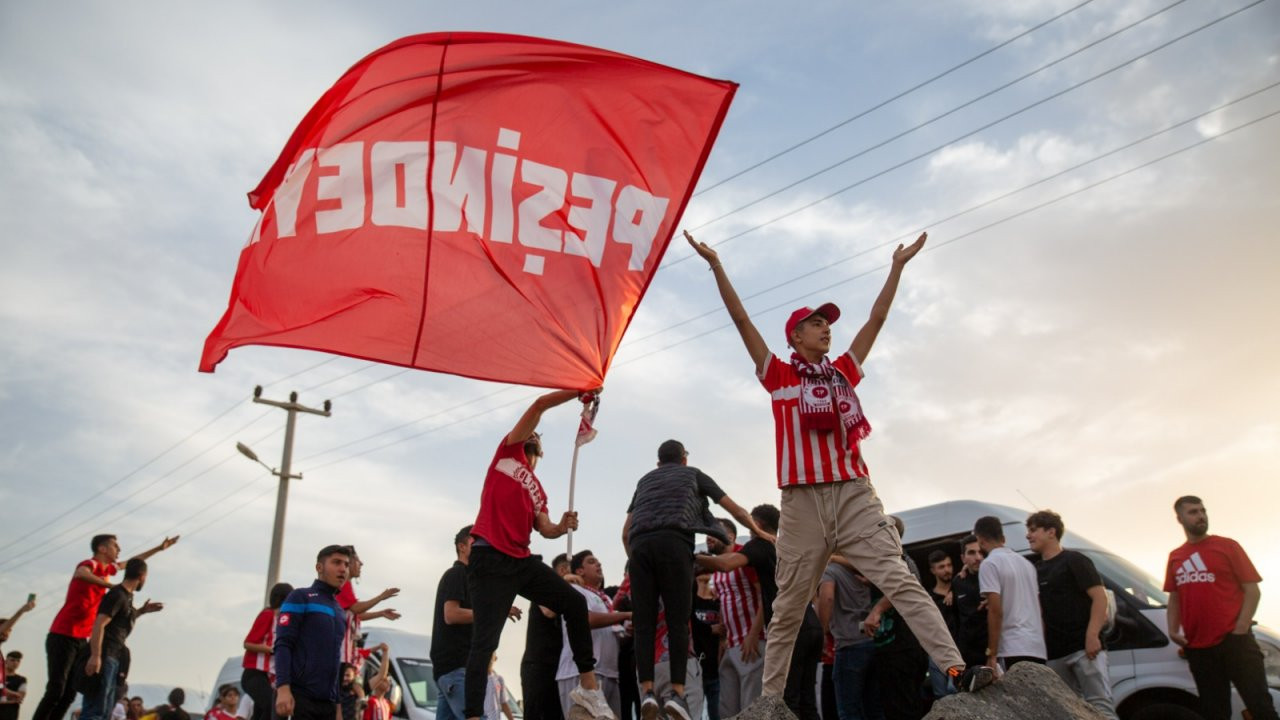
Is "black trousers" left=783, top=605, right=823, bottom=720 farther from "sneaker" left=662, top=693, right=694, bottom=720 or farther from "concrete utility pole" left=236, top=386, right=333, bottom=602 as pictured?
"concrete utility pole" left=236, top=386, right=333, bottom=602

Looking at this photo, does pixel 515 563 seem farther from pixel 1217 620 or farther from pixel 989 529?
pixel 1217 620

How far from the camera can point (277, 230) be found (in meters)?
7.87

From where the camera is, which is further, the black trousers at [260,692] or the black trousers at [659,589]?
the black trousers at [260,692]

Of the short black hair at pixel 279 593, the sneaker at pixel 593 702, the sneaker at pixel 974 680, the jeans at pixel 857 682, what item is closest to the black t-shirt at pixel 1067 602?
the jeans at pixel 857 682

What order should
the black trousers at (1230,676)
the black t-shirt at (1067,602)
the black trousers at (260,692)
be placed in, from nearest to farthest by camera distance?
the black trousers at (1230,676), the black t-shirt at (1067,602), the black trousers at (260,692)

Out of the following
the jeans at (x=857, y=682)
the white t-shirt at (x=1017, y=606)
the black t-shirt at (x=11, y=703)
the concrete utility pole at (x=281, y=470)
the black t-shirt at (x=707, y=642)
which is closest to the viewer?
the white t-shirt at (x=1017, y=606)

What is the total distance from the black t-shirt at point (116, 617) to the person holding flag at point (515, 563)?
5354 millimetres

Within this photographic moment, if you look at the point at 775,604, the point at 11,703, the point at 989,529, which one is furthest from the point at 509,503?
the point at 11,703

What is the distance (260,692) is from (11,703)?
7666 millimetres

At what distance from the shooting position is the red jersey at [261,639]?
10195 millimetres

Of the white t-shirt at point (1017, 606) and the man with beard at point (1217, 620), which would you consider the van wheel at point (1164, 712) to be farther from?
the white t-shirt at point (1017, 606)

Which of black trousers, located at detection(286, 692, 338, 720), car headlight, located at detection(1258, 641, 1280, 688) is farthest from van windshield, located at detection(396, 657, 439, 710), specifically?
car headlight, located at detection(1258, 641, 1280, 688)

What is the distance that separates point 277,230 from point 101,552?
5.56 metres

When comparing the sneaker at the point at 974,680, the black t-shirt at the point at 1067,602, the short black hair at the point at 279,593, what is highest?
the short black hair at the point at 279,593
